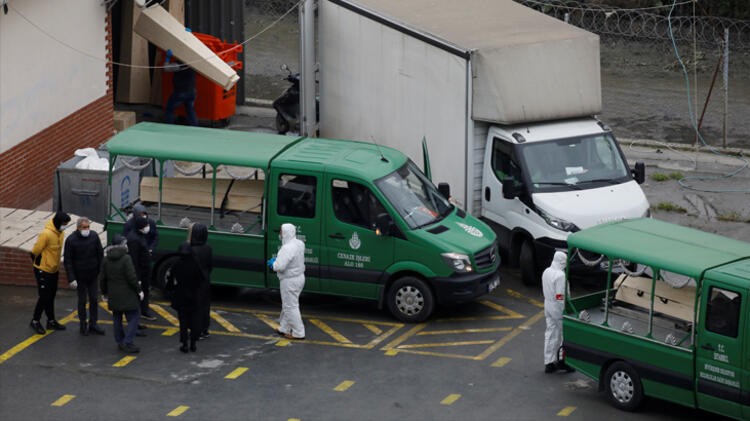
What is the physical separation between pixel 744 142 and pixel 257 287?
468 inches

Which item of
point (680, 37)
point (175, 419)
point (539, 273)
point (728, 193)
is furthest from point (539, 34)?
point (680, 37)

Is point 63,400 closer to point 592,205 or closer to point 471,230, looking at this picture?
point 471,230

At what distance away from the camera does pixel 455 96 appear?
57.4 feet

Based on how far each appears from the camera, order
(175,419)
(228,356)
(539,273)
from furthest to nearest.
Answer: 1. (539,273)
2. (228,356)
3. (175,419)

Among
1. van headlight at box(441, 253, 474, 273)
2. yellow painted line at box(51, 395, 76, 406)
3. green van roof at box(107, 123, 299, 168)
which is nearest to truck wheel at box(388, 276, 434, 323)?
van headlight at box(441, 253, 474, 273)

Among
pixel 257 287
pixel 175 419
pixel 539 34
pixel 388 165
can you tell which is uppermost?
pixel 539 34

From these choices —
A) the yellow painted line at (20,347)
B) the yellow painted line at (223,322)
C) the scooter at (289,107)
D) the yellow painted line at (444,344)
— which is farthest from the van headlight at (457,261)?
the scooter at (289,107)

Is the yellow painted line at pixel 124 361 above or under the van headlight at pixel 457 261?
under

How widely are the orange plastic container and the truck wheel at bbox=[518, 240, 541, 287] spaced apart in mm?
8685

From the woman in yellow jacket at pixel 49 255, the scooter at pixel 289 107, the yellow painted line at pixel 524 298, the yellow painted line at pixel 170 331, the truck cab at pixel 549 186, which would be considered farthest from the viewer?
the scooter at pixel 289 107

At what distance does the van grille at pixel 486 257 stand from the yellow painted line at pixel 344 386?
256cm

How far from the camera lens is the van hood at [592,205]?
53.9 feet

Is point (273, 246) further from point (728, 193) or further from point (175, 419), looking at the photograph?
point (728, 193)

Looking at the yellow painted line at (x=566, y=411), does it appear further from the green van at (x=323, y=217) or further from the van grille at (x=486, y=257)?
the van grille at (x=486, y=257)
